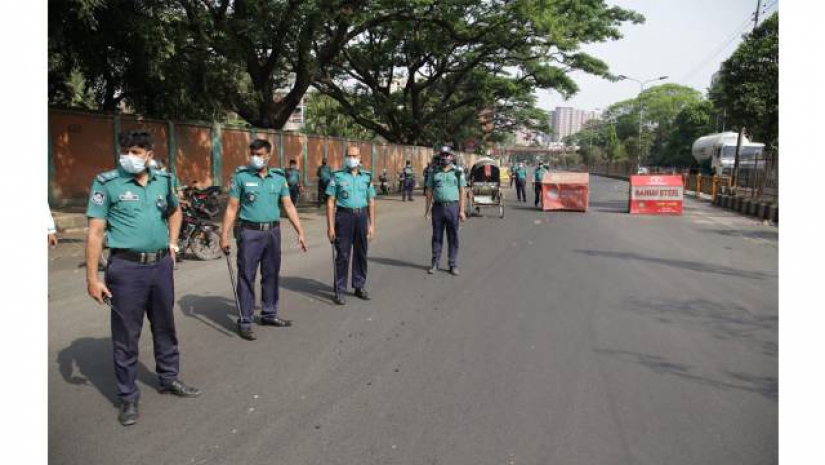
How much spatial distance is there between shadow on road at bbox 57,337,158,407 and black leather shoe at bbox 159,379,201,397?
0.21 metres

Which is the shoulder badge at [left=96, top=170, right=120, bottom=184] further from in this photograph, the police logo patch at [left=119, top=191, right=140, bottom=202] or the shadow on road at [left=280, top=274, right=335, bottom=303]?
the shadow on road at [left=280, top=274, right=335, bottom=303]

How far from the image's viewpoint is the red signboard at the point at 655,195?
2056cm

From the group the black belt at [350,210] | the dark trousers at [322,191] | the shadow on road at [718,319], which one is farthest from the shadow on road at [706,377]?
the dark trousers at [322,191]

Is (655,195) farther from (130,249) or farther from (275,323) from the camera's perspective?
(130,249)

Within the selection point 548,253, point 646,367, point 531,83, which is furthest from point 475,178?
point 531,83

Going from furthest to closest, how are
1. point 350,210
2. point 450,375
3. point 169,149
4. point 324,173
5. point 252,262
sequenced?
1. point 324,173
2. point 169,149
3. point 350,210
4. point 252,262
5. point 450,375

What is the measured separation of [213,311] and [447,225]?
3758 millimetres

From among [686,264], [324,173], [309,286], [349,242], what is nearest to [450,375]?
[349,242]

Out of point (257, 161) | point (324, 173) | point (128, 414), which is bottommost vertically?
point (128, 414)

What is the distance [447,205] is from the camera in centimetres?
894

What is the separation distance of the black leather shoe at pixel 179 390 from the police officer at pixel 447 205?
5.05 m

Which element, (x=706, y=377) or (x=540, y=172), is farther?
(x=540, y=172)

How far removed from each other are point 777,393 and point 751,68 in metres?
19.9

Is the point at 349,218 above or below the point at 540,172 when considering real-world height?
below
